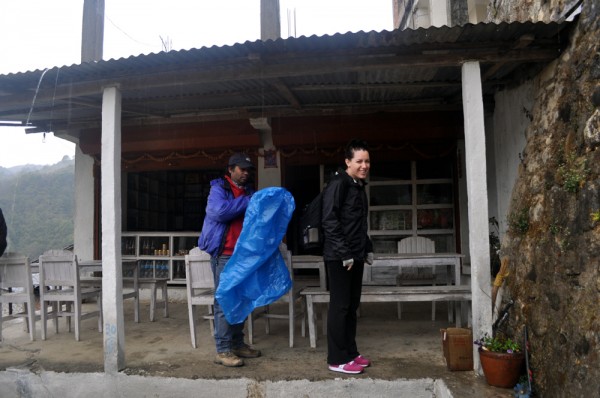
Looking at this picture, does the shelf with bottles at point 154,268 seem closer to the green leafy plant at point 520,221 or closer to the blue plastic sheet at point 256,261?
the blue plastic sheet at point 256,261

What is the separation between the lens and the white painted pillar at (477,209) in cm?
400

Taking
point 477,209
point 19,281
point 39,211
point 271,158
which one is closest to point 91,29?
point 271,158

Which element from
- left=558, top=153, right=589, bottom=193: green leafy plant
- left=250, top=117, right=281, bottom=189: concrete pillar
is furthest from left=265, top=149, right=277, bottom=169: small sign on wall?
left=558, top=153, right=589, bottom=193: green leafy plant

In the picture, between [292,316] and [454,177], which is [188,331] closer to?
[292,316]

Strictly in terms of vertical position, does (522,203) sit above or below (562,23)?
below

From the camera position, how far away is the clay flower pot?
3.60 meters

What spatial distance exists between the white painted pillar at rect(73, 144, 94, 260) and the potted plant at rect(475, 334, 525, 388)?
6714mm

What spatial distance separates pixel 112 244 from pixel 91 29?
261 inches

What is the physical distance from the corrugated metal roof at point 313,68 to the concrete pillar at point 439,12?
6069 millimetres

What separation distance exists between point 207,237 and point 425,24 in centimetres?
1113

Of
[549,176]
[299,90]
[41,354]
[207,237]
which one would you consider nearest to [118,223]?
[207,237]

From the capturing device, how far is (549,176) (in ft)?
14.7

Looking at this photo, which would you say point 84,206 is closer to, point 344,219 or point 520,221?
point 344,219

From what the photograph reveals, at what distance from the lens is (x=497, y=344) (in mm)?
3760
